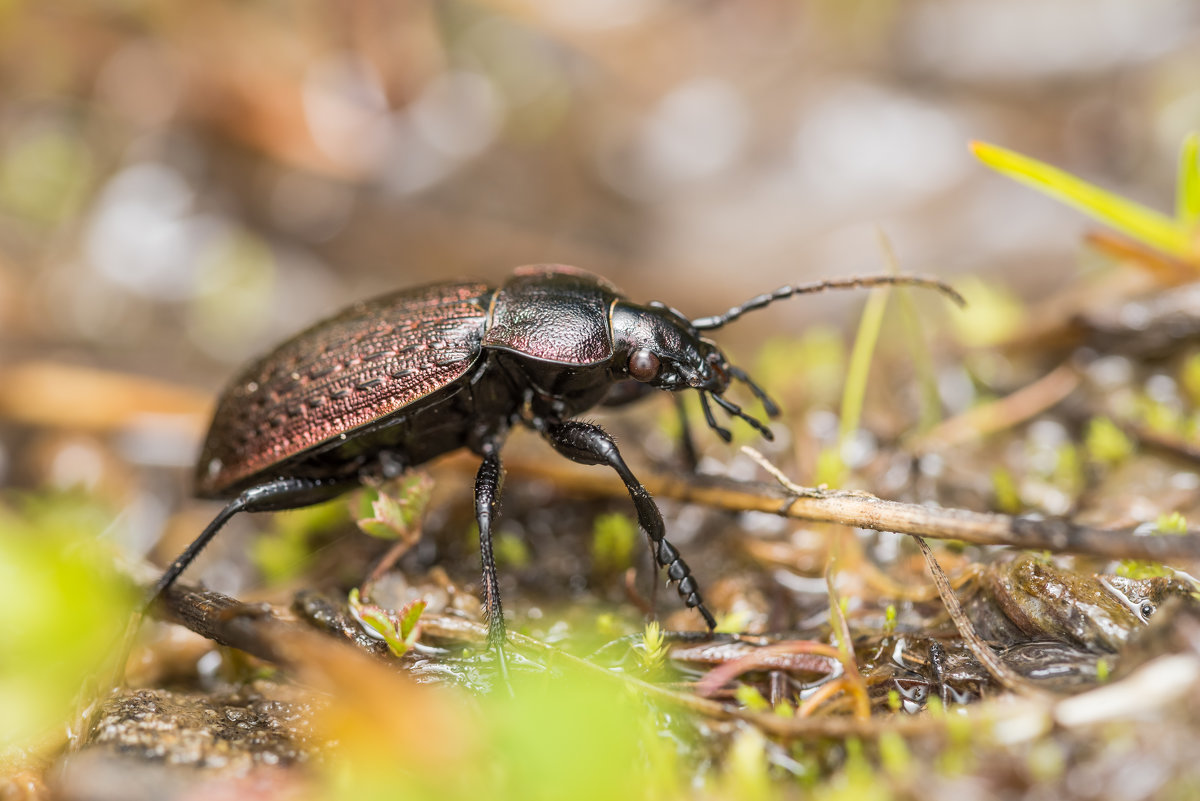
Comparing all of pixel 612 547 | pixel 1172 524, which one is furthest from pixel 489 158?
pixel 1172 524

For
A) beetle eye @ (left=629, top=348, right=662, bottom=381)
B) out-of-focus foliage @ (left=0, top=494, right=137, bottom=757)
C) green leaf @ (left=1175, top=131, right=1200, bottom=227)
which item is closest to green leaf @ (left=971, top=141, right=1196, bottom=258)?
green leaf @ (left=1175, top=131, right=1200, bottom=227)

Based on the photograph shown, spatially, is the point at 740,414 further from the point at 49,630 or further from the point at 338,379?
the point at 49,630

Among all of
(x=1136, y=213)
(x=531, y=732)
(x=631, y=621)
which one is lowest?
(x=631, y=621)

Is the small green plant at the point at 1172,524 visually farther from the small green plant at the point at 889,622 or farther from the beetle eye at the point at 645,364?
the beetle eye at the point at 645,364

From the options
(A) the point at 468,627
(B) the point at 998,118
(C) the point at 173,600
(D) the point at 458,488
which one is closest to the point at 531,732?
(A) the point at 468,627

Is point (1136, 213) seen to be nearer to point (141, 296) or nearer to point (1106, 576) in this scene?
point (1106, 576)

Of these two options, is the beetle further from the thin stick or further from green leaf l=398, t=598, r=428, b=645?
the thin stick
